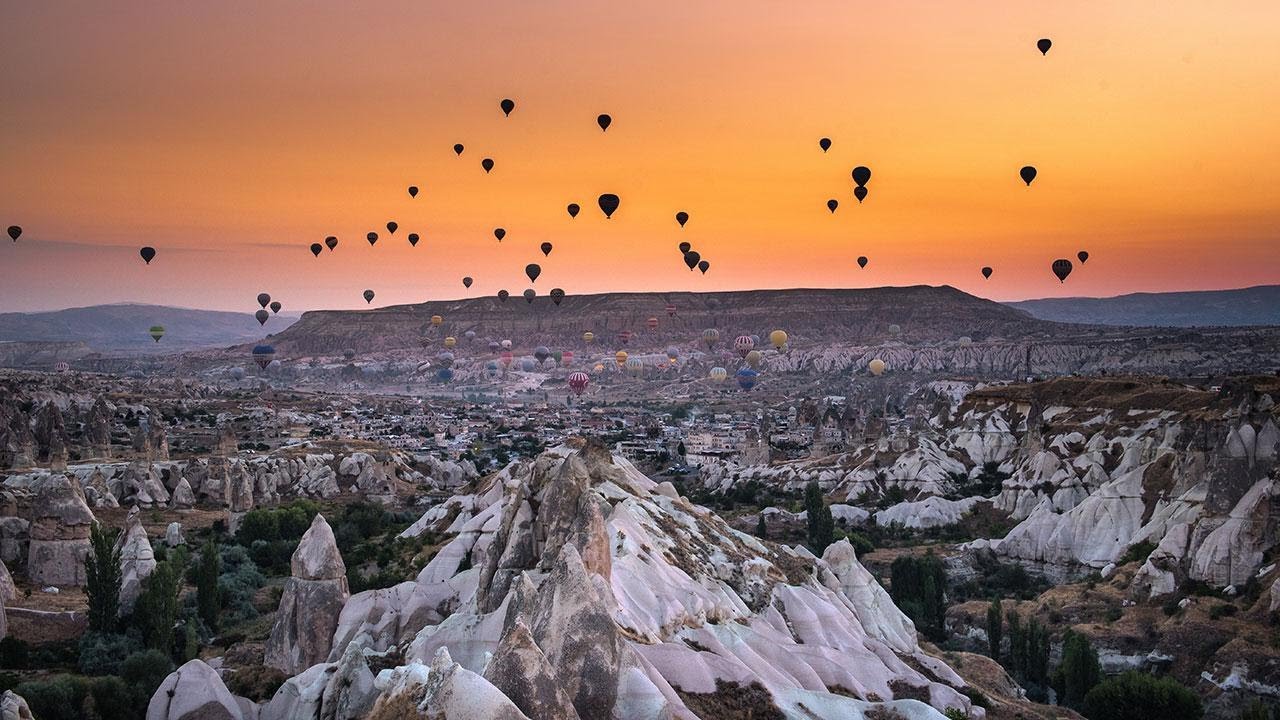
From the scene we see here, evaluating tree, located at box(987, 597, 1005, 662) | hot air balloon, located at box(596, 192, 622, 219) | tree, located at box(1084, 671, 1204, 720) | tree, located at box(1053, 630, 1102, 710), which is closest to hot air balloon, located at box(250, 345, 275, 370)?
hot air balloon, located at box(596, 192, 622, 219)

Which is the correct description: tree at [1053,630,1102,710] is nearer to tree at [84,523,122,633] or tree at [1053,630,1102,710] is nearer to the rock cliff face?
the rock cliff face

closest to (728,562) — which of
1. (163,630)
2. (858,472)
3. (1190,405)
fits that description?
(163,630)

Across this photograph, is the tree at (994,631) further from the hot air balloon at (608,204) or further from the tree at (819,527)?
the hot air balloon at (608,204)

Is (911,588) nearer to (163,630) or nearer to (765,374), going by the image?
(163,630)

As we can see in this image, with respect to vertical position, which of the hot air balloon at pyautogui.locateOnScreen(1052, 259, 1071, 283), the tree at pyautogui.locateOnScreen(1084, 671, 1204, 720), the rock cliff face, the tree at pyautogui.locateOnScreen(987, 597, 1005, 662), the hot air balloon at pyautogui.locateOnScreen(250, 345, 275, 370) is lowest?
the tree at pyautogui.locateOnScreen(987, 597, 1005, 662)

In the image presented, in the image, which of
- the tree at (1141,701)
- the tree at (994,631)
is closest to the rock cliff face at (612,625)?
the tree at (1141,701)
